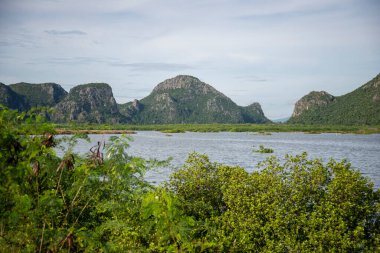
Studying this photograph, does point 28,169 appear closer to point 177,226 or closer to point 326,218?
point 177,226

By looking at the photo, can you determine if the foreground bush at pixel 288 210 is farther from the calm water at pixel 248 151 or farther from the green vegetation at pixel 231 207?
the calm water at pixel 248 151

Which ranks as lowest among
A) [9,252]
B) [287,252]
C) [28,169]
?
[287,252]

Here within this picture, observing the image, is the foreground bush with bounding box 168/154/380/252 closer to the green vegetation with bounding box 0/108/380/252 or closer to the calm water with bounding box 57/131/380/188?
the green vegetation with bounding box 0/108/380/252

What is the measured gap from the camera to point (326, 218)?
10.5 metres

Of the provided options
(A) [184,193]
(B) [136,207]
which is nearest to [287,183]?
(A) [184,193]

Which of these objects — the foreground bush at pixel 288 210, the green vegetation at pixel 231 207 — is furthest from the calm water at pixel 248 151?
the green vegetation at pixel 231 207

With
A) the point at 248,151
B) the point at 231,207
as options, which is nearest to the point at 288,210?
the point at 231,207

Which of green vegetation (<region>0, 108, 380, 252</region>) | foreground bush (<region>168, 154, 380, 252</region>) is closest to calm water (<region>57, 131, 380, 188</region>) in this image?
foreground bush (<region>168, 154, 380, 252</region>)

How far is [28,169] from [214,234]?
6.39 m

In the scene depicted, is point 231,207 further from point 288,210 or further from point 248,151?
point 248,151

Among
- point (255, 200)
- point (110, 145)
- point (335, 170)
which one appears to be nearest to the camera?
point (110, 145)

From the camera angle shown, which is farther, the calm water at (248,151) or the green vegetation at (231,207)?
the calm water at (248,151)

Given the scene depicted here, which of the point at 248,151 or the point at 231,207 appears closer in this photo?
the point at 231,207

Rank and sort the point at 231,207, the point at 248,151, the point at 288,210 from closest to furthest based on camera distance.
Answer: the point at 288,210 < the point at 231,207 < the point at 248,151
